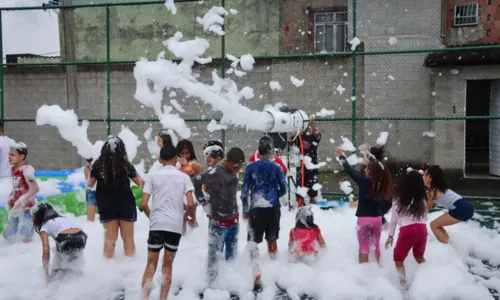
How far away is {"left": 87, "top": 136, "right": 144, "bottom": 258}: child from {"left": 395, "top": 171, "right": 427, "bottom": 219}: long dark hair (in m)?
2.50

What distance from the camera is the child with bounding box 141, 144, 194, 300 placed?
177 inches

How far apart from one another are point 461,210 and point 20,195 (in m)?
5.09

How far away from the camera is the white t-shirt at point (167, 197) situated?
4484 mm

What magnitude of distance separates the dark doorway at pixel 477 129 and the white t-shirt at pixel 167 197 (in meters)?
11.5

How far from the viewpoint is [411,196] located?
5008mm

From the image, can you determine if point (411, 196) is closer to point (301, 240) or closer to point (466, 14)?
point (301, 240)

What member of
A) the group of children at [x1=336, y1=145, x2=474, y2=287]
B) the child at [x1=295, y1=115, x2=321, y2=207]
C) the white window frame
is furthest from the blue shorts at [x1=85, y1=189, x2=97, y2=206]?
the white window frame

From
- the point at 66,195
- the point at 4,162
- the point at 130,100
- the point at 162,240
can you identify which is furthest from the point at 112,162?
the point at 130,100

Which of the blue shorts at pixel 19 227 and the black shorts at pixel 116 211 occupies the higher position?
the black shorts at pixel 116 211

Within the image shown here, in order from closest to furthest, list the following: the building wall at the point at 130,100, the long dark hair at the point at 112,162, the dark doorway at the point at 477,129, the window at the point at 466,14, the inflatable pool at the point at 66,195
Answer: the long dark hair at the point at 112,162 → the inflatable pool at the point at 66,195 → the building wall at the point at 130,100 → the window at the point at 466,14 → the dark doorway at the point at 477,129

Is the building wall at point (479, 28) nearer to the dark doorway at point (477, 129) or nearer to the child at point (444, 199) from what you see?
the dark doorway at point (477, 129)

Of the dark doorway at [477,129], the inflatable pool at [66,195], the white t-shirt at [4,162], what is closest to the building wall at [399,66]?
the dark doorway at [477,129]

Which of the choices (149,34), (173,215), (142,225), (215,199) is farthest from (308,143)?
(149,34)

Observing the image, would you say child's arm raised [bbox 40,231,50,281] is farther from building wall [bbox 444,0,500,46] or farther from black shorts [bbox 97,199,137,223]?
building wall [bbox 444,0,500,46]
